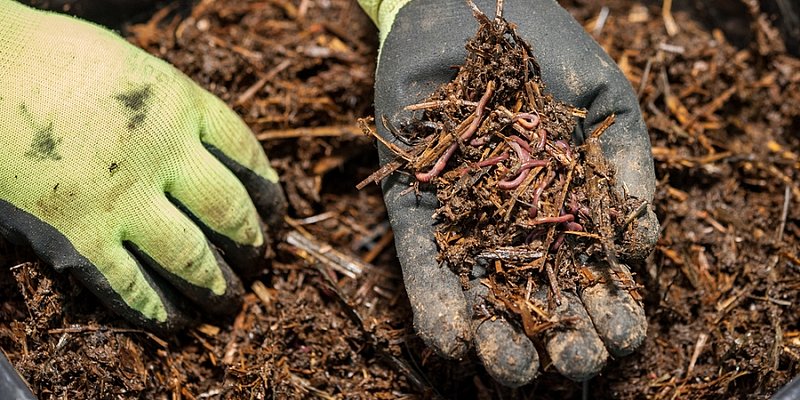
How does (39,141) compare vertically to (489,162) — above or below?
above

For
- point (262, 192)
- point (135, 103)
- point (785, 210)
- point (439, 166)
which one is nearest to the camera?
point (439, 166)

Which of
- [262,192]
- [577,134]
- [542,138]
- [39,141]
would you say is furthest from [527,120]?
[39,141]

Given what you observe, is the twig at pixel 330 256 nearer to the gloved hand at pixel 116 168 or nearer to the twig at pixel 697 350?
the gloved hand at pixel 116 168

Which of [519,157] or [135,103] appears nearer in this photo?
[519,157]

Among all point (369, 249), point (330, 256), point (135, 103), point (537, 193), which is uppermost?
point (135, 103)

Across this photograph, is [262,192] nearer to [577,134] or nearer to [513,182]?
[513,182]

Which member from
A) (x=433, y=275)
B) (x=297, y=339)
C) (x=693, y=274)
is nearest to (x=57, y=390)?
(x=297, y=339)

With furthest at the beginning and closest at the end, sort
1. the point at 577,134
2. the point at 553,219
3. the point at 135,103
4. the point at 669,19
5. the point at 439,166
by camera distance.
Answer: the point at 669,19
the point at 577,134
the point at 135,103
the point at 439,166
the point at 553,219

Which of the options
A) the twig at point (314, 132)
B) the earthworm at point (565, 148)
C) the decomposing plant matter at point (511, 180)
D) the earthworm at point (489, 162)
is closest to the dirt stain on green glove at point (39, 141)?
the twig at point (314, 132)
